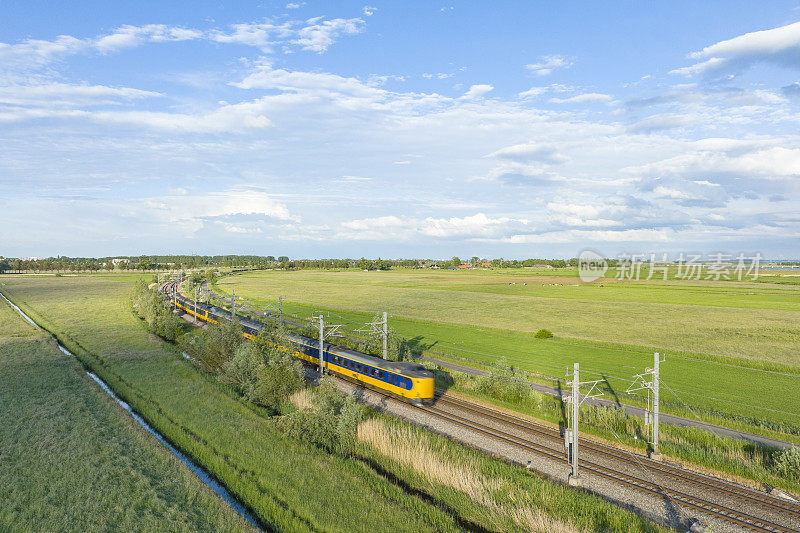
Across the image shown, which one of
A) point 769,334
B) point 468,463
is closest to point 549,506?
point 468,463

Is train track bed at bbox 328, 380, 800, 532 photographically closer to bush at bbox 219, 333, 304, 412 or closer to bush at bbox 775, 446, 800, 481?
bush at bbox 775, 446, 800, 481

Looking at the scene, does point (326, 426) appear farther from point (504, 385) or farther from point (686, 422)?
point (686, 422)

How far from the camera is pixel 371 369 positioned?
31312 millimetres

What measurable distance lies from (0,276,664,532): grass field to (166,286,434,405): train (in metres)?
6.44

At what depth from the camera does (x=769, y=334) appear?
2165 inches

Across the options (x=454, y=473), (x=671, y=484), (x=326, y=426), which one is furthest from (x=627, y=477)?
(x=326, y=426)

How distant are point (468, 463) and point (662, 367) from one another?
29.6m

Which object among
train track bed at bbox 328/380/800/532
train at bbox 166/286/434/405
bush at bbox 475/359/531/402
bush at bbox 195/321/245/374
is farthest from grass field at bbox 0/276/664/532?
bush at bbox 475/359/531/402

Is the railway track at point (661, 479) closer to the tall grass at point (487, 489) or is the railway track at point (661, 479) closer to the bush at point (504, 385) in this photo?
the tall grass at point (487, 489)

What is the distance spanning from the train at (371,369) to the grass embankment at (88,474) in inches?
463

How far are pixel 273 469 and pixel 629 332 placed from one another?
5359 centimetres

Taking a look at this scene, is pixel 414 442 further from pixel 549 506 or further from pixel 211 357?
pixel 211 357

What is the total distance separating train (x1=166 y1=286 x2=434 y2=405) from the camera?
2798cm

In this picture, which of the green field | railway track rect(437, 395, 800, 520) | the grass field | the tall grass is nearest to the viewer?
the tall grass
